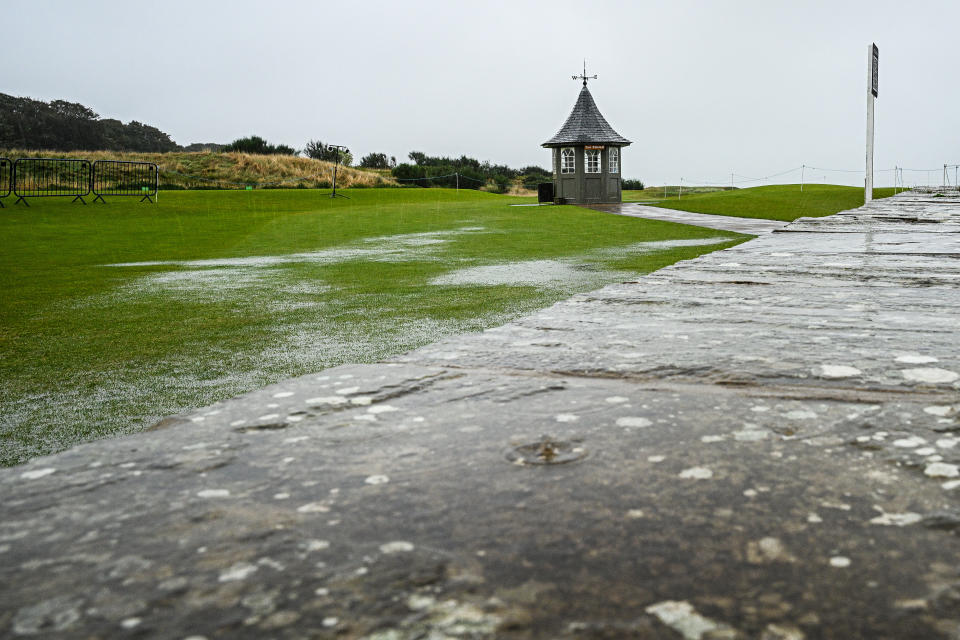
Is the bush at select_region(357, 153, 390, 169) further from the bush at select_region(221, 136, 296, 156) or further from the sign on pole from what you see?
the sign on pole

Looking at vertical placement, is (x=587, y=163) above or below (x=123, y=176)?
below

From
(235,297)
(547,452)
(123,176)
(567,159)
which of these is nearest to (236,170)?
(123,176)

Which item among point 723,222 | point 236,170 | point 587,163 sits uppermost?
point 236,170

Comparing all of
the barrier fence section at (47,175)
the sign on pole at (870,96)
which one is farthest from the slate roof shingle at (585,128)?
the barrier fence section at (47,175)

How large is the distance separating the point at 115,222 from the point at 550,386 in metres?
18.3

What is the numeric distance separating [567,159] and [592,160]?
95 cm

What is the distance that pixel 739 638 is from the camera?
74 cm

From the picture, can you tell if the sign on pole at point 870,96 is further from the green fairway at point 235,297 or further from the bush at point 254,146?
the bush at point 254,146

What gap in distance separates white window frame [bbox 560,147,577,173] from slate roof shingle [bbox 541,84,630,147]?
1.31 feet

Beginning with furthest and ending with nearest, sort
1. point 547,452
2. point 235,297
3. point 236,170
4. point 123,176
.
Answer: point 236,170
point 123,176
point 235,297
point 547,452

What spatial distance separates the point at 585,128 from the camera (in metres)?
29.0

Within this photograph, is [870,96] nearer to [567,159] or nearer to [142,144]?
[567,159]

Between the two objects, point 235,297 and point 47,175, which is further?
point 47,175

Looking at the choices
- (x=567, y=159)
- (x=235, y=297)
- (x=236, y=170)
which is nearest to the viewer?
(x=235, y=297)
